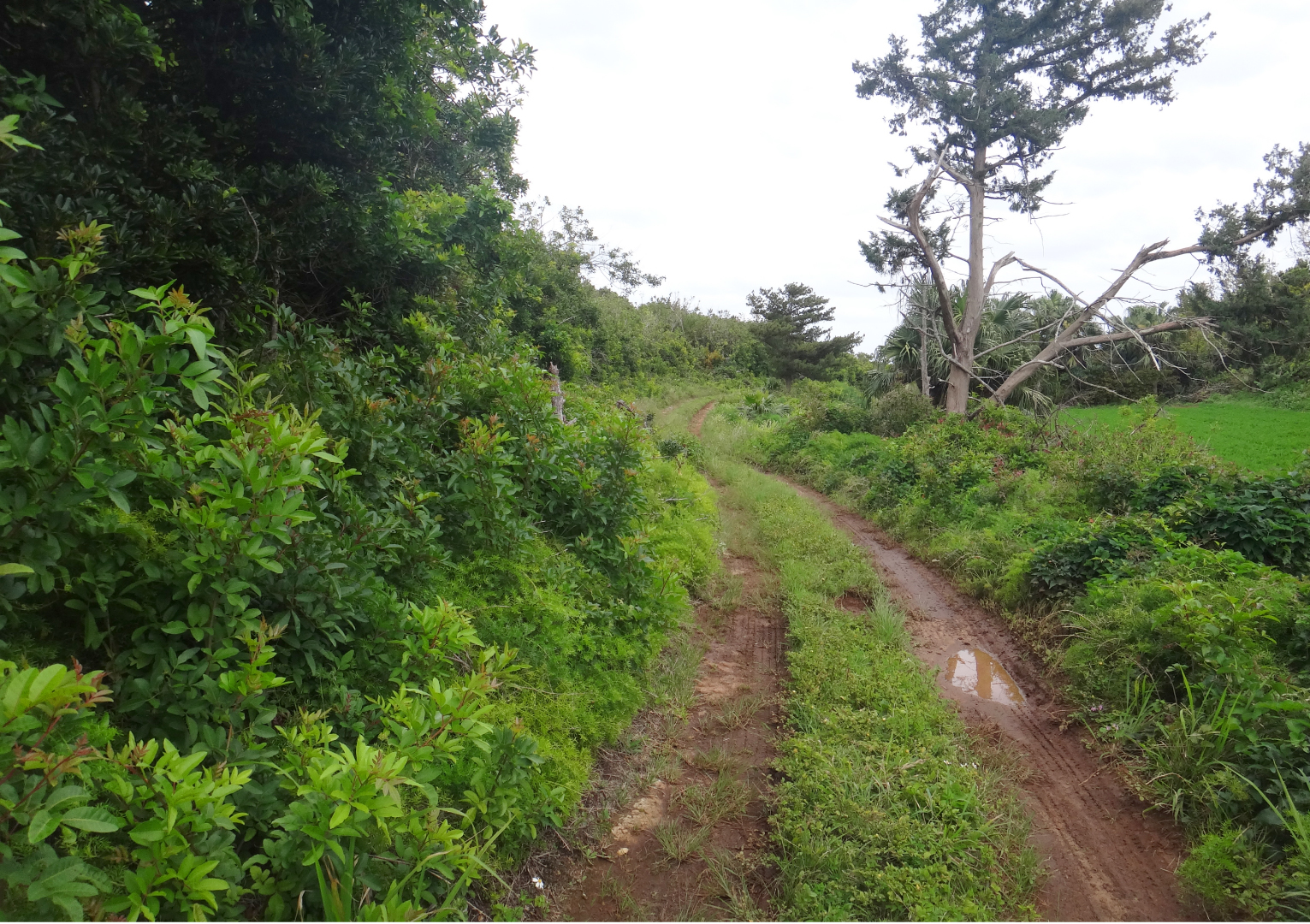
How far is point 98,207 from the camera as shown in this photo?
2623mm

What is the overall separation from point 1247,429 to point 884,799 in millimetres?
12219

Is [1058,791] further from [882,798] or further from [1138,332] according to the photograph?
[1138,332]

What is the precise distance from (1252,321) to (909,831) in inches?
613

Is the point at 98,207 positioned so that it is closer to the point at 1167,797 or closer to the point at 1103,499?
the point at 1167,797

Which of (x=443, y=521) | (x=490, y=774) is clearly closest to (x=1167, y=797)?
Answer: (x=490, y=774)

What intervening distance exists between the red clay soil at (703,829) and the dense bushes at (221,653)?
41 cm

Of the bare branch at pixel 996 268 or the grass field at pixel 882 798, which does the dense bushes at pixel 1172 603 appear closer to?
the grass field at pixel 882 798

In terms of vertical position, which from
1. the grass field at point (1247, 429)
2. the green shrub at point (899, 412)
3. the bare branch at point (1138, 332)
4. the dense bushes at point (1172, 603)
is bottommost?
the dense bushes at point (1172, 603)

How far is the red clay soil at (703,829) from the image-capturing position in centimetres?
280

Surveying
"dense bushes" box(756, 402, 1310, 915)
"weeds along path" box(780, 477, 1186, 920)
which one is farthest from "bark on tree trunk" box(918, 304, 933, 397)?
"weeds along path" box(780, 477, 1186, 920)

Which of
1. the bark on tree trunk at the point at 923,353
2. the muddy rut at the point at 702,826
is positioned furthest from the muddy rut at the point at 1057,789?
the bark on tree trunk at the point at 923,353

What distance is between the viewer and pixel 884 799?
3.31 metres

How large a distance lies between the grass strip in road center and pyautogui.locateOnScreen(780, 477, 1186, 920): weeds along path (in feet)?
0.70

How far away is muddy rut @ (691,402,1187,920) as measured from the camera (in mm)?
2941
